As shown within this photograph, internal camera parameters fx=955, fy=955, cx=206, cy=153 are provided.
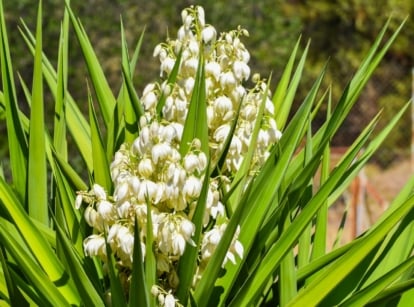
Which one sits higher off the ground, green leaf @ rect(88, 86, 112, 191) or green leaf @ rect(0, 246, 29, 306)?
green leaf @ rect(88, 86, 112, 191)

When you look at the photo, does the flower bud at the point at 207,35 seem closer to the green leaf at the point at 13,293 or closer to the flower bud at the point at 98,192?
the flower bud at the point at 98,192

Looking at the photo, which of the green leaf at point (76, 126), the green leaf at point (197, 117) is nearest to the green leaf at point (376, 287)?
the green leaf at point (197, 117)

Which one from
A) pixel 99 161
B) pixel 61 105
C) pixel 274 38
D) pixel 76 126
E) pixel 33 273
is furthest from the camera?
pixel 274 38

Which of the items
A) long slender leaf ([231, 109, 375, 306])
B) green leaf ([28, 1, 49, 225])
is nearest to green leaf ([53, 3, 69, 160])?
green leaf ([28, 1, 49, 225])

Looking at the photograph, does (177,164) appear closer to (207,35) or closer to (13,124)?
(207,35)

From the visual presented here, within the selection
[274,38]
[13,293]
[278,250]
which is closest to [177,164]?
[278,250]

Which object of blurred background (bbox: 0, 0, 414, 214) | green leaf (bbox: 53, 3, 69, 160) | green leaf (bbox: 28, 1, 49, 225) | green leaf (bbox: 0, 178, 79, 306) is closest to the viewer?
green leaf (bbox: 0, 178, 79, 306)

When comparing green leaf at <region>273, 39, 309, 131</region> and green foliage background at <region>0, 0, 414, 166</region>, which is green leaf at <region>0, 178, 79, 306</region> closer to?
green leaf at <region>273, 39, 309, 131</region>
